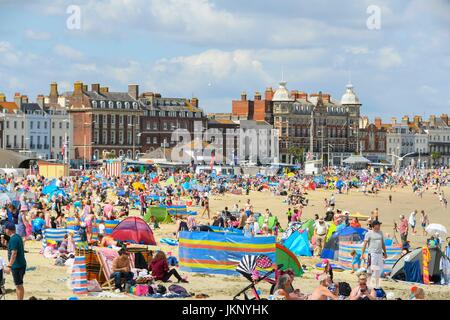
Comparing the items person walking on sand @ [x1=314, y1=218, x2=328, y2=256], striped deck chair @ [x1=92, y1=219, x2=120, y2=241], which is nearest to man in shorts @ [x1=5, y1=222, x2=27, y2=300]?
striped deck chair @ [x1=92, y1=219, x2=120, y2=241]

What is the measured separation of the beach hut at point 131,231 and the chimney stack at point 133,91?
7717cm

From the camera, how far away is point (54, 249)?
62.5 ft

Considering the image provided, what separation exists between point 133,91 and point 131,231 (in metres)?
77.7

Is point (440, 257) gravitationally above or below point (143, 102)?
below

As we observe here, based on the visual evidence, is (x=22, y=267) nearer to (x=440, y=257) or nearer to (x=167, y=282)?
(x=167, y=282)

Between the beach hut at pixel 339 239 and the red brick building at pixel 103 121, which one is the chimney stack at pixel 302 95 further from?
the beach hut at pixel 339 239

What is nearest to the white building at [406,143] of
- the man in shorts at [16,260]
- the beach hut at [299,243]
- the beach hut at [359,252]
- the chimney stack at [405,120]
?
the chimney stack at [405,120]

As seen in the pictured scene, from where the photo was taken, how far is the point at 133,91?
322 ft

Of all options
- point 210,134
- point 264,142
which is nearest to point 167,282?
point 210,134

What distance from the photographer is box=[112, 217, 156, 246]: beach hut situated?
69.8 ft

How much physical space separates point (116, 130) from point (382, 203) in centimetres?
4852

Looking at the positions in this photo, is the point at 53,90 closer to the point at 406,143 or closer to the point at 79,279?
the point at 406,143

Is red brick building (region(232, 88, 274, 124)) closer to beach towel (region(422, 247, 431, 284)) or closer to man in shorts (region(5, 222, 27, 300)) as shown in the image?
beach towel (region(422, 247, 431, 284))

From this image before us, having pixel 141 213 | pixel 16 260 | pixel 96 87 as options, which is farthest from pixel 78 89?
pixel 16 260
